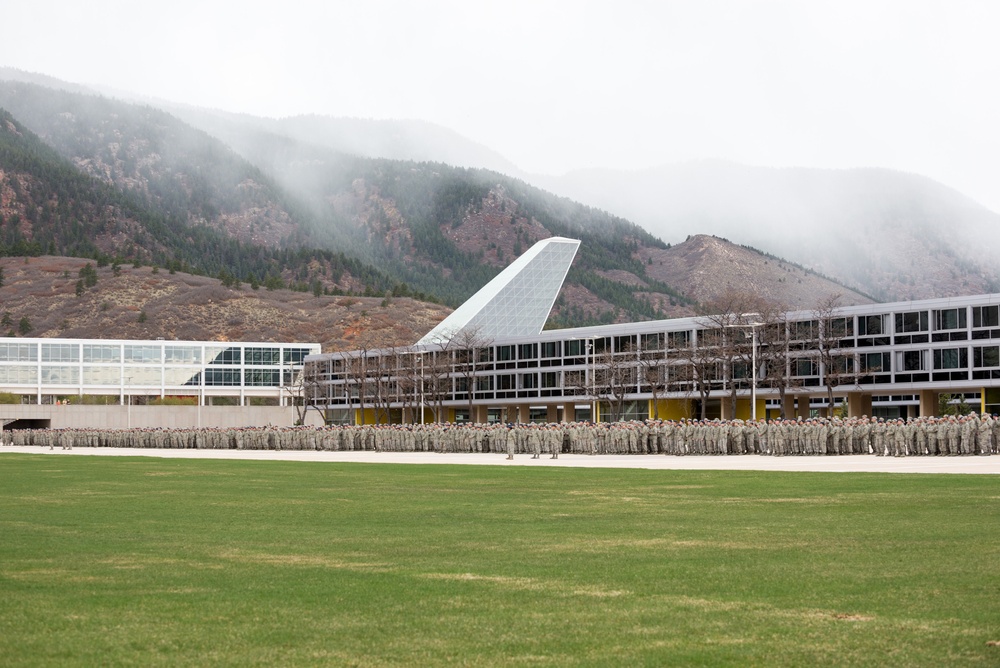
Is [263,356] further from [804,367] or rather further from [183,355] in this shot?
[804,367]

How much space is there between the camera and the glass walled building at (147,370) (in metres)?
131

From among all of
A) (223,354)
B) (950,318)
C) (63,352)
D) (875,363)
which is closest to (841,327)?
(875,363)

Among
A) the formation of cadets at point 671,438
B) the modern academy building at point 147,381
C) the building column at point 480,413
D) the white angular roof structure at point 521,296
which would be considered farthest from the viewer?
the white angular roof structure at point 521,296

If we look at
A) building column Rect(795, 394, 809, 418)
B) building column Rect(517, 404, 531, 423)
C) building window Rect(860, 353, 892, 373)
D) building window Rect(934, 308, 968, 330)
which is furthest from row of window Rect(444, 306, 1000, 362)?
building column Rect(795, 394, 809, 418)

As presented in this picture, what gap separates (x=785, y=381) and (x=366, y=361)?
52.1m

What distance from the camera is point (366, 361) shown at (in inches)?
4948

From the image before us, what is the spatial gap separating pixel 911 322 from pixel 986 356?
18.9 ft

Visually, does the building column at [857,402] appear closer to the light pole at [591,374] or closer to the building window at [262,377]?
the light pole at [591,374]

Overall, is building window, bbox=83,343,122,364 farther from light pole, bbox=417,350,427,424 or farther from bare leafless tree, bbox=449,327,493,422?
bare leafless tree, bbox=449,327,493,422

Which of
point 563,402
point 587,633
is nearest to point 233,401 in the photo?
point 563,402

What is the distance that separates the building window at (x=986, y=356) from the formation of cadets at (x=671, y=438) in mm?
30701

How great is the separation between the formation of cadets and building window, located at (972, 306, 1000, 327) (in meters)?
31.0

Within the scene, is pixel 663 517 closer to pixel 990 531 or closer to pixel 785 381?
pixel 990 531

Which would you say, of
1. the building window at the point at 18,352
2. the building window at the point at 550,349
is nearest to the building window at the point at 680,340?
Answer: the building window at the point at 550,349
